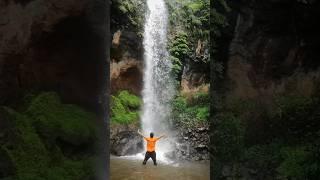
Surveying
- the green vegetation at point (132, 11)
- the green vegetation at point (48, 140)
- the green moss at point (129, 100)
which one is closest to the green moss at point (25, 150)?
the green vegetation at point (48, 140)

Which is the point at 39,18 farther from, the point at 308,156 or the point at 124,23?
the point at 124,23

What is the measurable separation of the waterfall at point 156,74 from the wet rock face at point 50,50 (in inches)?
462

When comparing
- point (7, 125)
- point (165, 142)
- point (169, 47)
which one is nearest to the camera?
point (7, 125)

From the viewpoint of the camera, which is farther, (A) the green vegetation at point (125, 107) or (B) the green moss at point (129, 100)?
(B) the green moss at point (129, 100)

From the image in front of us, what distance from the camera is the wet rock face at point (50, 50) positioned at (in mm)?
4043

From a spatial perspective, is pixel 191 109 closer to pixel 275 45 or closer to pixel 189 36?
pixel 189 36

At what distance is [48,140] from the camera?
13.6 ft

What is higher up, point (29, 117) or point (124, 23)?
point (124, 23)

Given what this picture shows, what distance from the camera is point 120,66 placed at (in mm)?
15820

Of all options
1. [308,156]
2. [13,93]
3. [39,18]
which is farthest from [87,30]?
[308,156]

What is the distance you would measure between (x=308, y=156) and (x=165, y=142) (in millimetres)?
11413

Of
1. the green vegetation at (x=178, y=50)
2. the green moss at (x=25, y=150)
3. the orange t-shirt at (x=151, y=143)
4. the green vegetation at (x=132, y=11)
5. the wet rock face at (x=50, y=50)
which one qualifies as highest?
the green vegetation at (x=132, y=11)

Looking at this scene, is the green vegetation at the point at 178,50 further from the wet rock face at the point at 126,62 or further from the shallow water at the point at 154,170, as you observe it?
the shallow water at the point at 154,170

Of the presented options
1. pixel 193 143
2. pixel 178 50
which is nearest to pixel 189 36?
pixel 178 50
